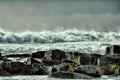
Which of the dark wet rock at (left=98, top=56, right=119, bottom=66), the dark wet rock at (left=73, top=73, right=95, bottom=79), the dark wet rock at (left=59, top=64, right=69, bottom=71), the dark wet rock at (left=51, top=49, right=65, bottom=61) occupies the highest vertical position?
the dark wet rock at (left=51, top=49, right=65, bottom=61)

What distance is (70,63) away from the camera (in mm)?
56625

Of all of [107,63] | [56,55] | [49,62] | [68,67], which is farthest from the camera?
[56,55]

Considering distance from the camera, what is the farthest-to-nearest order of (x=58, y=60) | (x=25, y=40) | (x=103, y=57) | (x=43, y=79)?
(x=25, y=40), (x=58, y=60), (x=103, y=57), (x=43, y=79)

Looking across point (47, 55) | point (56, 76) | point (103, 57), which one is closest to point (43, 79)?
point (56, 76)

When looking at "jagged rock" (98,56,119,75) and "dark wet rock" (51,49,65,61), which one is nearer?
"jagged rock" (98,56,119,75)

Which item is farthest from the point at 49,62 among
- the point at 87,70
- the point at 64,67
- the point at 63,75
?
the point at 87,70

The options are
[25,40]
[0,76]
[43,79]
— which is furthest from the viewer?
[25,40]

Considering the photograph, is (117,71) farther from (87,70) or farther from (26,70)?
(26,70)

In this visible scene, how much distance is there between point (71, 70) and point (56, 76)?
71.4 inches

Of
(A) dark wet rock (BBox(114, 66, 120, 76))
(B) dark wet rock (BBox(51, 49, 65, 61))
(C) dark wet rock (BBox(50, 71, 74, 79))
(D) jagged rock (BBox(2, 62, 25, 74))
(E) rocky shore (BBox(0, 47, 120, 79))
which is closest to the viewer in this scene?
(C) dark wet rock (BBox(50, 71, 74, 79))

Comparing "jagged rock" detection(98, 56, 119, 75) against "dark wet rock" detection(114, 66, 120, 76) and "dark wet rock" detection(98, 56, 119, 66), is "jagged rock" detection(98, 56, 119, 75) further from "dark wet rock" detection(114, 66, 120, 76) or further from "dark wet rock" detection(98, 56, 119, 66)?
"dark wet rock" detection(114, 66, 120, 76)

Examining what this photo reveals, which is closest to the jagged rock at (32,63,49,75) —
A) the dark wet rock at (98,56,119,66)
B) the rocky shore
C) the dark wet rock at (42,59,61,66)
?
the rocky shore

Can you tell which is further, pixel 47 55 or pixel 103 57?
pixel 47 55

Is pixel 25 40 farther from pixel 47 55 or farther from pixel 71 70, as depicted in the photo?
pixel 71 70
